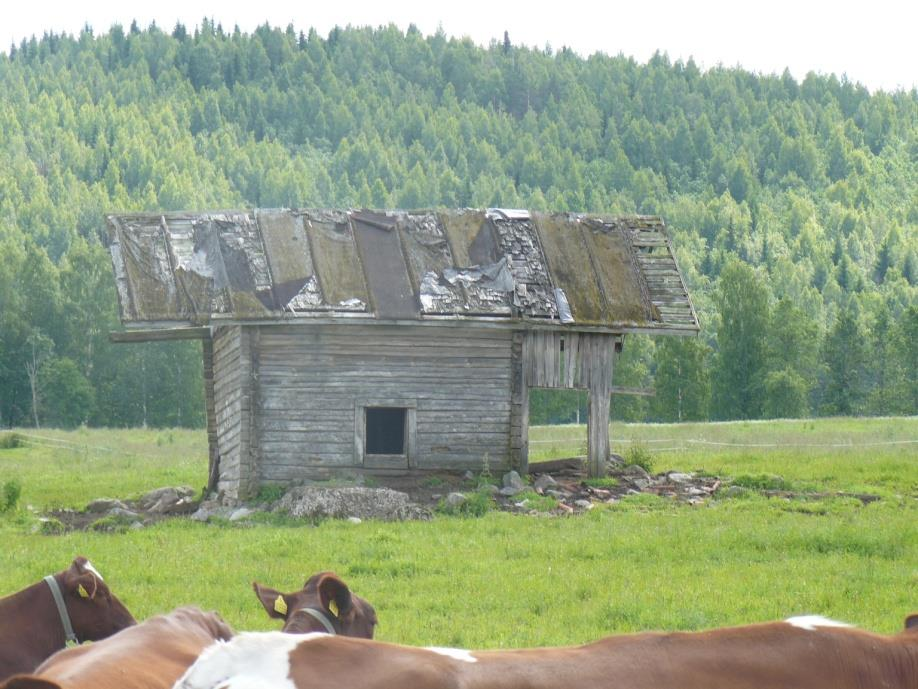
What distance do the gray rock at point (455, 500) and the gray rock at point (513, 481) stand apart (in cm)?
147

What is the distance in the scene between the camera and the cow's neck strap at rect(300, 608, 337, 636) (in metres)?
6.79

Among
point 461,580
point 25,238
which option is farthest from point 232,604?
point 25,238

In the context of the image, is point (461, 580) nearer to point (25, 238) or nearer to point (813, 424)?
point (813, 424)

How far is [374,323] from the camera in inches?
911

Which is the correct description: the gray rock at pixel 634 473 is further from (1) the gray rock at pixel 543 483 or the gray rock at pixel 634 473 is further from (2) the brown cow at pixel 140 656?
(2) the brown cow at pixel 140 656

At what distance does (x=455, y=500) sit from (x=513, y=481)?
1816 mm

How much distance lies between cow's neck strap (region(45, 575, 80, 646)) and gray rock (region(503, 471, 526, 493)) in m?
14.8

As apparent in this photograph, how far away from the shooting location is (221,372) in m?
25.2

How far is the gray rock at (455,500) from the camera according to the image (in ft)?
69.2

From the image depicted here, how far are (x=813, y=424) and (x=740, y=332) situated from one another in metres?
31.2

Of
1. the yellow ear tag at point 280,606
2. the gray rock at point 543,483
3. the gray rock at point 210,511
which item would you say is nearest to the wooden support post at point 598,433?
the gray rock at point 543,483

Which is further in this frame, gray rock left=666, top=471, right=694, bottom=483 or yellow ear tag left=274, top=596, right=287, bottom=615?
gray rock left=666, top=471, right=694, bottom=483

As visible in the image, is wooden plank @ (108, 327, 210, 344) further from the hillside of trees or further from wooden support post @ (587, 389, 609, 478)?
the hillside of trees

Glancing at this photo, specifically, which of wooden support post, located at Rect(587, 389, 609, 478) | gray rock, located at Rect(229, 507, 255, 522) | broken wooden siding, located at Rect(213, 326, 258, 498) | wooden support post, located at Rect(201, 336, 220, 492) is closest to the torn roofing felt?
broken wooden siding, located at Rect(213, 326, 258, 498)
